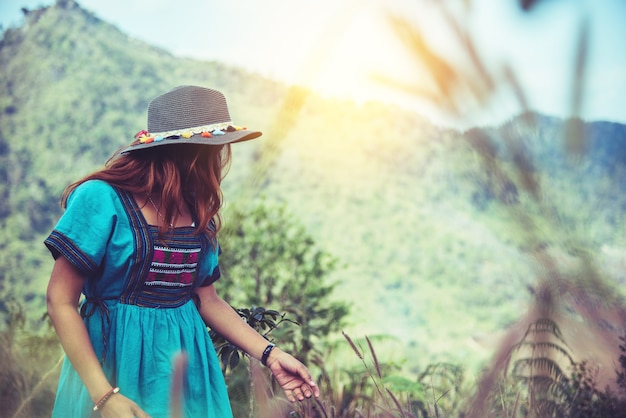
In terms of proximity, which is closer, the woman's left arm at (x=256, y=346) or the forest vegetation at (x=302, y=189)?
the woman's left arm at (x=256, y=346)

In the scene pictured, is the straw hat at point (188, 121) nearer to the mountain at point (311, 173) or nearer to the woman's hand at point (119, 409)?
the woman's hand at point (119, 409)

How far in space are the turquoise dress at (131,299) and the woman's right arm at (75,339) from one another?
0.03 m

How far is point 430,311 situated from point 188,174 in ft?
22.0

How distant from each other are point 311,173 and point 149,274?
7.94m

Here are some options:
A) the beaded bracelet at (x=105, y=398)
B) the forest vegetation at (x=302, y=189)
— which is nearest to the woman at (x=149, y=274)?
the beaded bracelet at (x=105, y=398)

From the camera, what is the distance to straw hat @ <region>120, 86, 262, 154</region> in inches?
51.3

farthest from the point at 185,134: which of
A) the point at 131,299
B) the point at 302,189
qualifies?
the point at 302,189

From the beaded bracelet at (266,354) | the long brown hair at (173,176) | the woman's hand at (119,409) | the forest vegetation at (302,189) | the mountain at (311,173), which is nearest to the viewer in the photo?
the woman's hand at (119,409)

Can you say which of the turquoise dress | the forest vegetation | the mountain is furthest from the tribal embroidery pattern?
the mountain

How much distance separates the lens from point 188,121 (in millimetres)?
1343

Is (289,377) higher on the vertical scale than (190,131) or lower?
lower

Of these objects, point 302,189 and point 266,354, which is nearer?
point 266,354

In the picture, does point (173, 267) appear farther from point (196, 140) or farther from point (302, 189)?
point (302, 189)

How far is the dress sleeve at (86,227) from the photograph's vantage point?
1.17 meters
